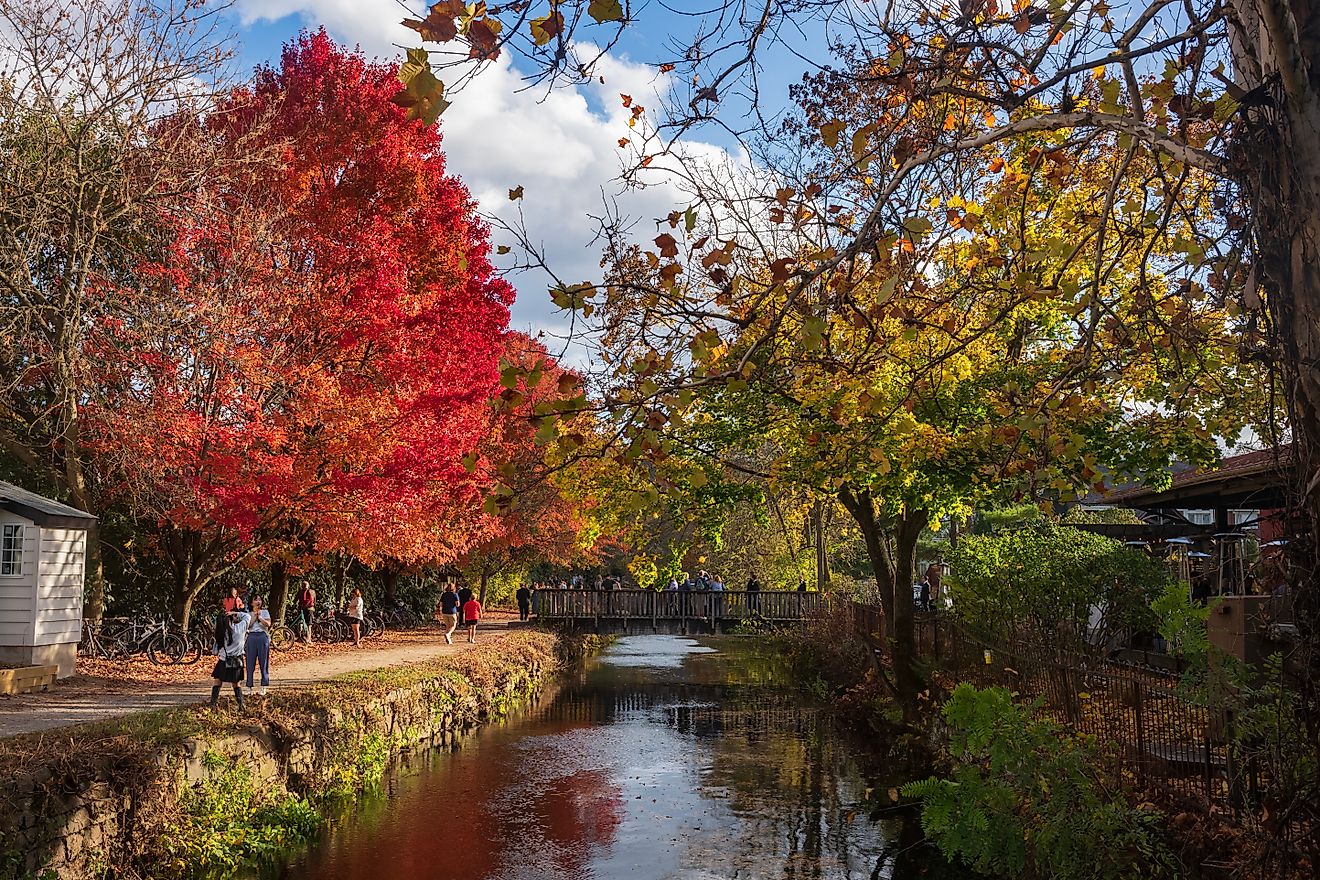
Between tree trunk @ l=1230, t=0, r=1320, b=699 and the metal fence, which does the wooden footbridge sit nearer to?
the metal fence

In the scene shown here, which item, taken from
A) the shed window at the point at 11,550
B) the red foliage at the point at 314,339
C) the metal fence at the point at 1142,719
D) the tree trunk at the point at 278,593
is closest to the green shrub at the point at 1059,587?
the metal fence at the point at 1142,719

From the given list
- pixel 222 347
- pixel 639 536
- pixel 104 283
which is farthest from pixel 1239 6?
pixel 639 536

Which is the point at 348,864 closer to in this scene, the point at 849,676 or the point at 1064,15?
the point at 1064,15

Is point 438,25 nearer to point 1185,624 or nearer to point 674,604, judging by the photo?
point 1185,624

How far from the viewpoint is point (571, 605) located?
37875mm

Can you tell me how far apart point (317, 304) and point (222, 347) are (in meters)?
3.15

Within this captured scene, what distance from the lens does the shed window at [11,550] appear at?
16.4 m

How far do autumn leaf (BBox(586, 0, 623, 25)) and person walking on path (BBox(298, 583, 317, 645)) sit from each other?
23863 mm

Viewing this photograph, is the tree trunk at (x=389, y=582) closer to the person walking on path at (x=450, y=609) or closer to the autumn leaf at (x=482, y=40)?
the person walking on path at (x=450, y=609)

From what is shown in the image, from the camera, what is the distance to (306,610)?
27734 mm

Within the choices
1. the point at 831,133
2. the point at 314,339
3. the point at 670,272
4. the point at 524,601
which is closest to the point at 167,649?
the point at 314,339

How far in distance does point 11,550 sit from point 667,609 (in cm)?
2308

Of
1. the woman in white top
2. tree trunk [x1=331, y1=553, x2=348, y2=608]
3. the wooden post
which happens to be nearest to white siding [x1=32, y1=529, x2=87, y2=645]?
the woman in white top

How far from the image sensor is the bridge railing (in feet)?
118
